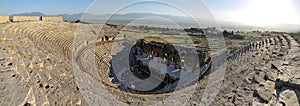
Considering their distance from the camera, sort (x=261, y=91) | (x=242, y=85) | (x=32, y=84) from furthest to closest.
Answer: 1. (x=32, y=84)
2. (x=242, y=85)
3. (x=261, y=91)

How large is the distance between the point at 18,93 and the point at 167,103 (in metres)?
3.49

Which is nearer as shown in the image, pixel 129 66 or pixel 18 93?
pixel 18 93

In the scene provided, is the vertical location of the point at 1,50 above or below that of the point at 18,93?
above

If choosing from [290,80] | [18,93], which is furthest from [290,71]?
[18,93]

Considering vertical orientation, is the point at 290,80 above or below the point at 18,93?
above

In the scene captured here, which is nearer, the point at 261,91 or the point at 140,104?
the point at 261,91

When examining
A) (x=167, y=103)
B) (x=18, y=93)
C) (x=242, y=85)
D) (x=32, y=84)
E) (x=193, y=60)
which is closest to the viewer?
(x=18, y=93)

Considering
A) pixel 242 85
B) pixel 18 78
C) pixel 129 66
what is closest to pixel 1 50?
pixel 18 78

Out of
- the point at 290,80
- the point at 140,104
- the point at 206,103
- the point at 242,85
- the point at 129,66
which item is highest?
the point at 290,80

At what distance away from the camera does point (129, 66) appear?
19.9m

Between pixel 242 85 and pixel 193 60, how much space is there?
11.2m

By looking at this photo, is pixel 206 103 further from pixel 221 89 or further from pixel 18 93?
pixel 18 93

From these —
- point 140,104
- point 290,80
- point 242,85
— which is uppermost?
point 290,80

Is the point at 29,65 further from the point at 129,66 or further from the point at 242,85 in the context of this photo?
the point at 129,66
